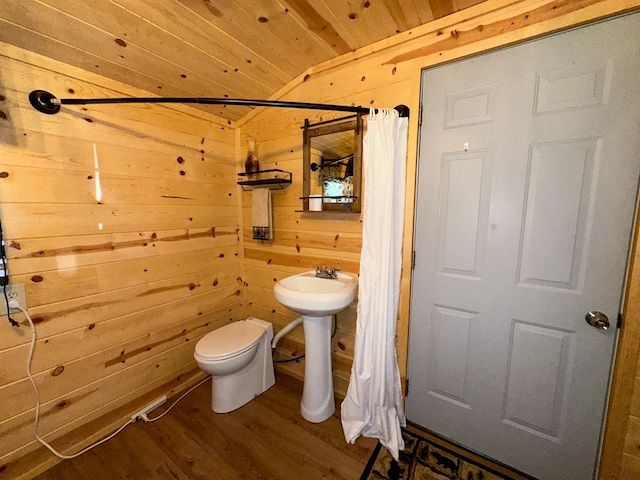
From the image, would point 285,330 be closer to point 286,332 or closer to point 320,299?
point 286,332

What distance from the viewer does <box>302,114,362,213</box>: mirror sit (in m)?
1.64

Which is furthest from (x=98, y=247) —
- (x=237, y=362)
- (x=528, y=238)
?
(x=528, y=238)

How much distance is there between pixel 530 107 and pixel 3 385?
284 centimetres

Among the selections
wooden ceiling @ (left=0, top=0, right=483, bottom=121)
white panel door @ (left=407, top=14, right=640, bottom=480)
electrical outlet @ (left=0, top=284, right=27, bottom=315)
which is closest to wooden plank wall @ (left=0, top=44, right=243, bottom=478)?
electrical outlet @ (left=0, top=284, right=27, bottom=315)

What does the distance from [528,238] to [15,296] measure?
2.51m

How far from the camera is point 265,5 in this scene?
1.22 m

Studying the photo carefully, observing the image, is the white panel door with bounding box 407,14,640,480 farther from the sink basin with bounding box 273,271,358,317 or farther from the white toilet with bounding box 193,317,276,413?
the white toilet with bounding box 193,317,276,413

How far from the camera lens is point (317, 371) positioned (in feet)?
5.42

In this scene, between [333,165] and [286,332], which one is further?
[286,332]

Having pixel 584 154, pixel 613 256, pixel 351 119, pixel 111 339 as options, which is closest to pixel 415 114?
pixel 351 119

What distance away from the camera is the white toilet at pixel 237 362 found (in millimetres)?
1610

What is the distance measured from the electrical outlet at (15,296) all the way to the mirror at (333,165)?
1.58m

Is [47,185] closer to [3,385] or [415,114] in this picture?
[3,385]

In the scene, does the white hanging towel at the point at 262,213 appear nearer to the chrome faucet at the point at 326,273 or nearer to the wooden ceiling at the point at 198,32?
the chrome faucet at the point at 326,273
